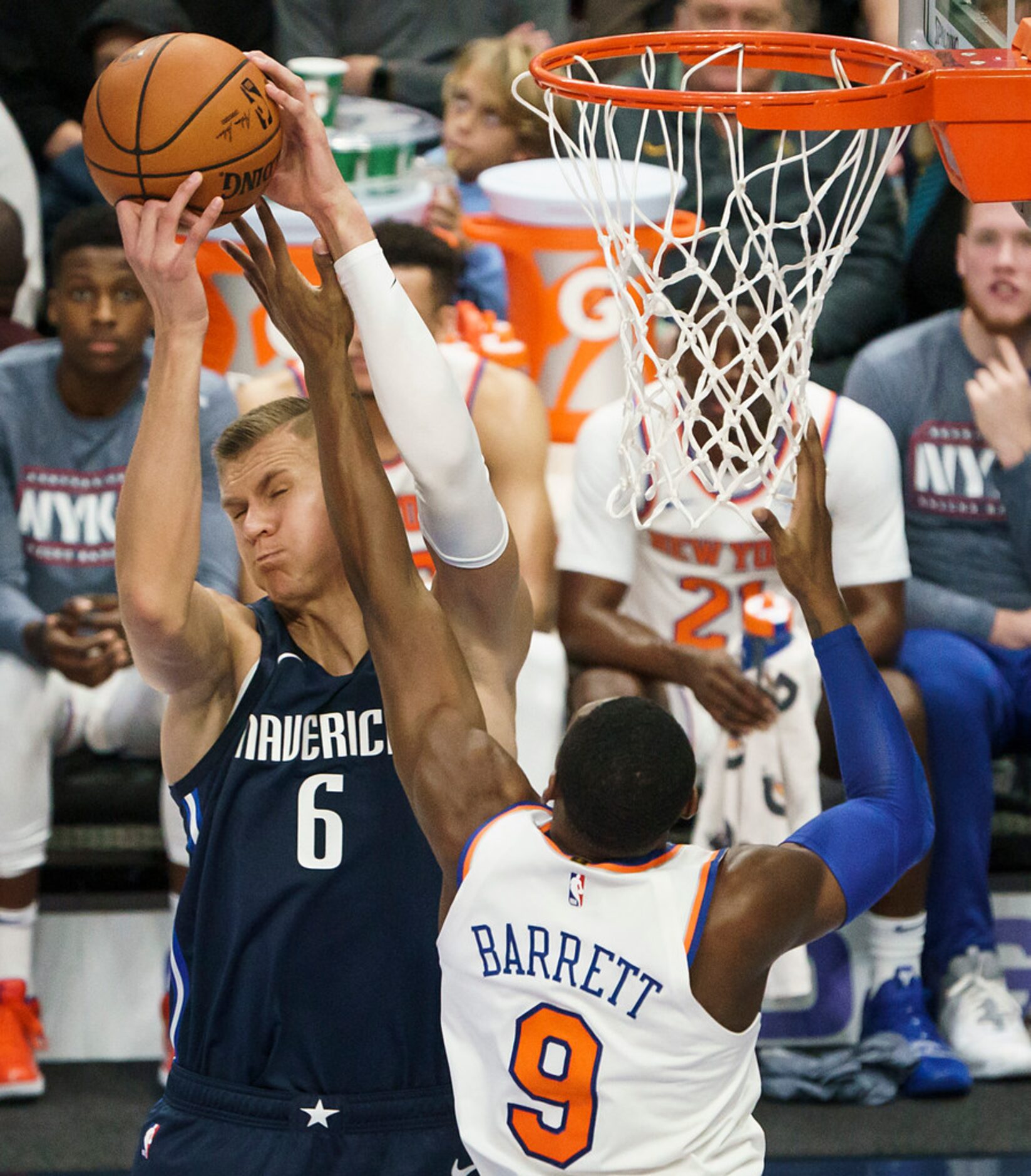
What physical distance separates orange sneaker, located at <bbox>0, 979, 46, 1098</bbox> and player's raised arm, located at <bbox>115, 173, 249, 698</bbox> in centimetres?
216

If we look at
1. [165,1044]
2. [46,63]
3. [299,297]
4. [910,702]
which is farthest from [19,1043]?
[46,63]

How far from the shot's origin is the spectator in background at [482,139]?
5211 mm

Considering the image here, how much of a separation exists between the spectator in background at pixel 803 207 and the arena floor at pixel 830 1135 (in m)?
1.94

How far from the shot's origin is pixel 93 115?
7.61 ft

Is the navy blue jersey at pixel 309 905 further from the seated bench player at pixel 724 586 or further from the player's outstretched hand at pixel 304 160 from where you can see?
the seated bench player at pixel 724 586

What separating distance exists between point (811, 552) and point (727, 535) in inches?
73.7

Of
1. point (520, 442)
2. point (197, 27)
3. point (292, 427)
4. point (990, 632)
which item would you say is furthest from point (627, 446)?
point (197, 27)

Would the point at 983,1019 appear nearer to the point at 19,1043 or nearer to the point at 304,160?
the point at 19,1043

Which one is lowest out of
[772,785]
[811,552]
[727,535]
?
[772,785]

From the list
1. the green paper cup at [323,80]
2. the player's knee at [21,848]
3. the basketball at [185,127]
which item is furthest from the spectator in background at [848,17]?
the basketball at [185,127]

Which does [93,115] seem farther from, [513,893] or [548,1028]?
[548,1028]

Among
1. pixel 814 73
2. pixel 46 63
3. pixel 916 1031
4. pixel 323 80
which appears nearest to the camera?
pixel 814 73

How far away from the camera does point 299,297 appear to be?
228 centimetres

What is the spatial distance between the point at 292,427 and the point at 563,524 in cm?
182
